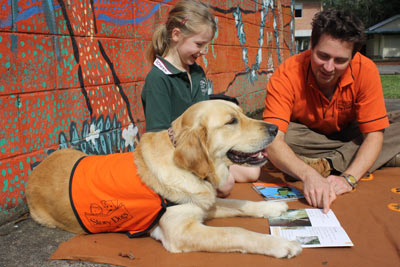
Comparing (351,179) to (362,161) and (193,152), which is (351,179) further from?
(193,152)

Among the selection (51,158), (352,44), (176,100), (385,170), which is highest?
(352,44)

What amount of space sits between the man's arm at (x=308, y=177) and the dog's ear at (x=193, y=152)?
3.80ft

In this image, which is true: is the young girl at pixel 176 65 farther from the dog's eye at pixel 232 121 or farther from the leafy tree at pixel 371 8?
the leafy tree at pixel 371 8

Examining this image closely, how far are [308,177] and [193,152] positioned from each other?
4.33 ft

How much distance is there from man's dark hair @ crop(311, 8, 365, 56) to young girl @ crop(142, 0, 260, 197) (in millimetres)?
1078

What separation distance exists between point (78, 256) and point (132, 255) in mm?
387

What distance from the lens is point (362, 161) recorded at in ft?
12.0

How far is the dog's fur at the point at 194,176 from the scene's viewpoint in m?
2.46

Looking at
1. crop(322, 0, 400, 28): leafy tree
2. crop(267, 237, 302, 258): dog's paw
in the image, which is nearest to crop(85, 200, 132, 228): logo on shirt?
crop(267, 237, 302, 258): dog's paw

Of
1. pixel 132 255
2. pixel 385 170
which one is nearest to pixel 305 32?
pixel 385 170

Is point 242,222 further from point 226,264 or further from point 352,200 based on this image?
point 352,200

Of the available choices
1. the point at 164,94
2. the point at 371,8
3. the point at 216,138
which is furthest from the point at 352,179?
the point at 371,8

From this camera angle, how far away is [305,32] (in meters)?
42.2

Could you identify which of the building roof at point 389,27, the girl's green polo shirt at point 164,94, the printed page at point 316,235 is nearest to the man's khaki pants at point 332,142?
the girl's green polo shirt at point 164,94
